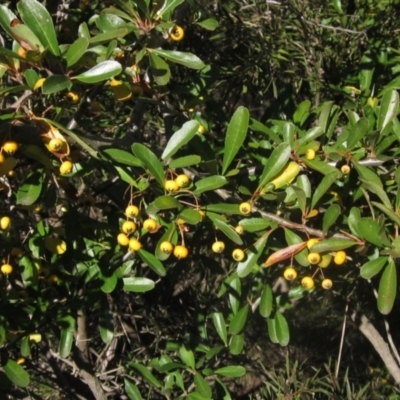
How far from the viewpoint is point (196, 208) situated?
1.58 meters

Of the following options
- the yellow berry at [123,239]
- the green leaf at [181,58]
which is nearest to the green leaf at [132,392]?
the yellow berry at [123,239]

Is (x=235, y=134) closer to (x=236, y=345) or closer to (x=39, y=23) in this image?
(x=39, y=23)

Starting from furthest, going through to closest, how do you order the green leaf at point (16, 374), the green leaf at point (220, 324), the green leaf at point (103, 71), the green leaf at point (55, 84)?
the green leaf at point (220, 324) < the green leaf at point (16, 374) < the green leaf at point (103, 71) < the green leaf at point (55, 84)

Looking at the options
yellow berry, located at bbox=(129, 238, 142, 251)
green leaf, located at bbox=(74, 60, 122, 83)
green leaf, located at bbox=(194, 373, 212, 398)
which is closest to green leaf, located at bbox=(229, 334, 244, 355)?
green leaf, located at bbox=(194, 373, 212, 398)

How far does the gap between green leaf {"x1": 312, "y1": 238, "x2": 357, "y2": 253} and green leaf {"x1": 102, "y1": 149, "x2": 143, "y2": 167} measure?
1.47 ft

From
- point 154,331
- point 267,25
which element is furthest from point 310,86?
point 154,331

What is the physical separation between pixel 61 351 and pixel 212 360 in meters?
0.54

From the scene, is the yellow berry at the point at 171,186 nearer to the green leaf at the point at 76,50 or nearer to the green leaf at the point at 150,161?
the green leaf at the point at 150,161

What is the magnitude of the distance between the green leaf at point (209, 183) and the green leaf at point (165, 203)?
0.25 feet

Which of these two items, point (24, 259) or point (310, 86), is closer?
point (24, 259)

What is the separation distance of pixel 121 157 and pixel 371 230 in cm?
59

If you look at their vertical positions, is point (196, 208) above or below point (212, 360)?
above

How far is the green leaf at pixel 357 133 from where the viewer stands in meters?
1.70

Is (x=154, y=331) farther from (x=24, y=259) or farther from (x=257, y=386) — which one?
(x=24, y=259)
